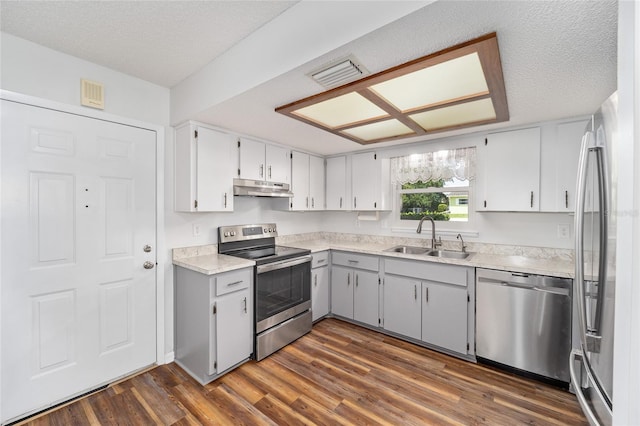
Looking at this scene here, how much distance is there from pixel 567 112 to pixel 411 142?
1412 mm

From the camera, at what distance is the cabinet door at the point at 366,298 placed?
124 inches

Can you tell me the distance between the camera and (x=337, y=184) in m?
3.96

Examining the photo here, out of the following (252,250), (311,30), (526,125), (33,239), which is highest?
(311,30)

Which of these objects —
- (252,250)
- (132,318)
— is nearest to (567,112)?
(252,250)

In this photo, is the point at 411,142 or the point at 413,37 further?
the point at 411,142

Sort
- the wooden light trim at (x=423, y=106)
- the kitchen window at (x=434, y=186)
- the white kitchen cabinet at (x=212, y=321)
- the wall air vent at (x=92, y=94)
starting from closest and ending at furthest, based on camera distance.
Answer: the wooden light trim at (x=423, y=106), the wall air vent at (x=92, y=94), the white kitchen cabinet at (x=212, y=321), the kitchen window at (x=434, y=186)

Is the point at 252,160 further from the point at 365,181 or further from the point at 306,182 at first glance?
the point at 365,181

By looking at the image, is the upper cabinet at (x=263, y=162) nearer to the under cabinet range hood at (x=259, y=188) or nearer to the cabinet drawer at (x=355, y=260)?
the under cabinet range hood at (x=259, y=188)

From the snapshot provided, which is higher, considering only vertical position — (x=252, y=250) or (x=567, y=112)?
(x=567, y=112)

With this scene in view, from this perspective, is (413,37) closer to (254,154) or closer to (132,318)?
(254,154)

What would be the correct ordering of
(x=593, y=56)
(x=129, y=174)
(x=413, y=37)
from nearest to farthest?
(x=413, y=37) → (x=593, y=56) → (x=129, y=174)

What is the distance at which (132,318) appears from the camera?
242cm

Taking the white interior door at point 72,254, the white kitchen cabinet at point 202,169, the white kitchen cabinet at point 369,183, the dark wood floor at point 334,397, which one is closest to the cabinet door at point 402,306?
the dark wood floor at point 334,397

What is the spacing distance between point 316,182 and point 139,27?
254 cm
